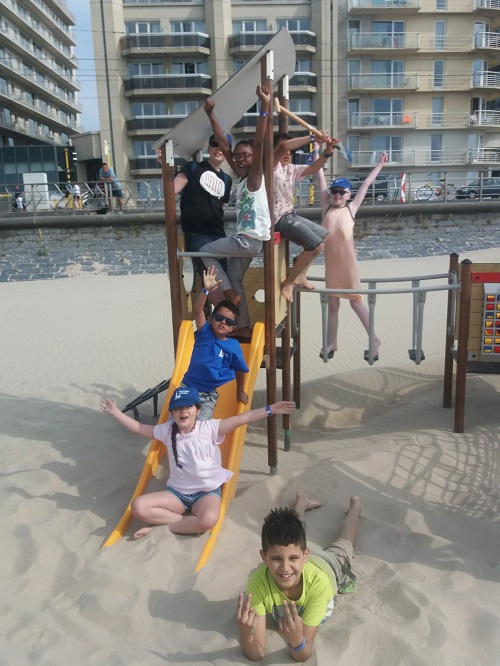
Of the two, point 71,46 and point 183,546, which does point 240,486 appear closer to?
point 183,546

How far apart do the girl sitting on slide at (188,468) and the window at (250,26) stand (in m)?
39.6

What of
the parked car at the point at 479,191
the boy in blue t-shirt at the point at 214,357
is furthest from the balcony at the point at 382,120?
the boy in blue t-shirt at the point at 214,357

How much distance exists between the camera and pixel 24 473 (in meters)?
5.02

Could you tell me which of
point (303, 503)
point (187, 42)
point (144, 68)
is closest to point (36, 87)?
point (144, 68)

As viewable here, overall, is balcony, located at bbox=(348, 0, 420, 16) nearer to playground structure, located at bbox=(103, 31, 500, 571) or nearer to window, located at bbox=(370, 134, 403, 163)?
window, located at bbox=(370, 134, 403, 163)

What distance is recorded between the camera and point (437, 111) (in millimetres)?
38531

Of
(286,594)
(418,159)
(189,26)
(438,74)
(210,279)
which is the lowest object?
(286,594)

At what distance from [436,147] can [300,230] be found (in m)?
37.6

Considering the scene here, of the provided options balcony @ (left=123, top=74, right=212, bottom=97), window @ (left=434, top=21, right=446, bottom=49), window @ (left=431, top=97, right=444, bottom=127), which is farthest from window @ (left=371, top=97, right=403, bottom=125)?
balcony @ (left=123, top=74, right=212, bottom=97)

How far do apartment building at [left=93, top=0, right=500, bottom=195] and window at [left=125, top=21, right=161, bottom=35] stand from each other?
0.22 feet

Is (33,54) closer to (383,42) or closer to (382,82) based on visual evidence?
(383,42)

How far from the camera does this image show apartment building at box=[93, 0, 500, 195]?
1464 inches

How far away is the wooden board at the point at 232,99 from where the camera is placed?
4.44 m

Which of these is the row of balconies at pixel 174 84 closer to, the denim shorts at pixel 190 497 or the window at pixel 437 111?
the window at pixel 437 111
